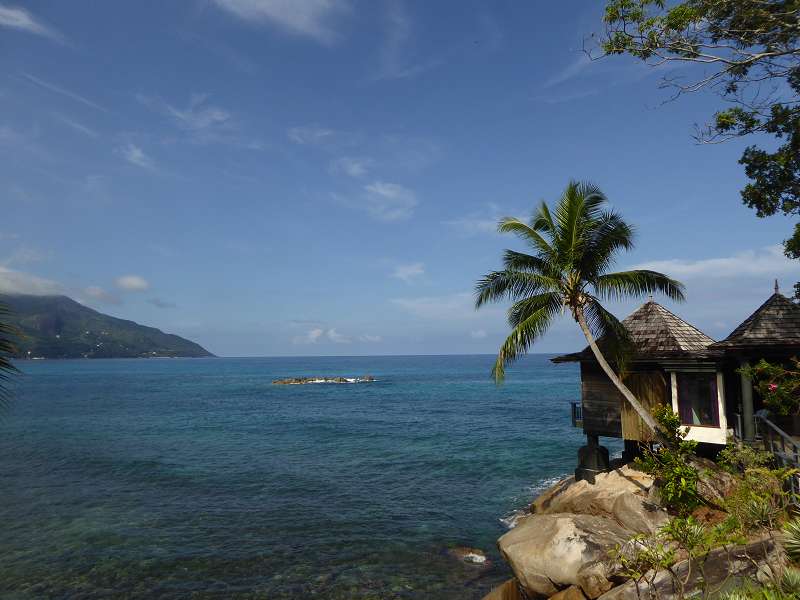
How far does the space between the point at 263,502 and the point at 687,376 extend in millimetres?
18365

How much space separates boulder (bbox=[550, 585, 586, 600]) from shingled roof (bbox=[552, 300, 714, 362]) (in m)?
8.76

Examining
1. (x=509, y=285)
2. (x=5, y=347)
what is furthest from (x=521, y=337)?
(x=5, y=347)

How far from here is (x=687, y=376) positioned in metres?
16.7

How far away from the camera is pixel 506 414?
51.2 meters

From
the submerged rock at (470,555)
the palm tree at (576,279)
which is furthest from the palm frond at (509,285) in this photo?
the submerged rock at (470,555)

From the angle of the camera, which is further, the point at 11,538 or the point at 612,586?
the point at 11,538

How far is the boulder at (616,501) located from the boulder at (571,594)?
109 inches

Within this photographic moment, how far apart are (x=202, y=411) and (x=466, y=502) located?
42.8 metres

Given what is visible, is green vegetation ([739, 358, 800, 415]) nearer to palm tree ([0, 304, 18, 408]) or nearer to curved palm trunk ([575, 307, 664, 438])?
curved palm trunk ([575, 307, 664, 438])

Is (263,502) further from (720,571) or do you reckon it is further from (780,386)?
(780,386)

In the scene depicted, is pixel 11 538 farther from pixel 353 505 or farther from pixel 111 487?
pixel 353 505

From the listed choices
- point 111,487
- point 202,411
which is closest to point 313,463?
point 111,487

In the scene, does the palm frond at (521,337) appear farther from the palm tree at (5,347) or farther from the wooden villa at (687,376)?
the palm tree at (5,347)

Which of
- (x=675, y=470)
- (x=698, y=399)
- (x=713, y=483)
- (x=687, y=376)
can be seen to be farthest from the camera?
(x=687, y=376)
